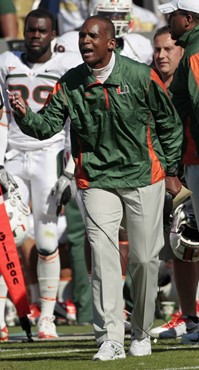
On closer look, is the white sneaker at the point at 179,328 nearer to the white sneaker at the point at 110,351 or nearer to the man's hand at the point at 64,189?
the man's hand at the point at 64,189

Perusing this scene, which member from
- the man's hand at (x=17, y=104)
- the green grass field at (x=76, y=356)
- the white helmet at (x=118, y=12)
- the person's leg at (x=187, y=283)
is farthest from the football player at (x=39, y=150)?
the man's hand at (x=17, y=104)

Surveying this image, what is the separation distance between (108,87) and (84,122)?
226 mm

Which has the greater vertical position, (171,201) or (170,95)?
(170,95)

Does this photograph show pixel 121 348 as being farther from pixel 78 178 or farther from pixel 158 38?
pixel 158 38

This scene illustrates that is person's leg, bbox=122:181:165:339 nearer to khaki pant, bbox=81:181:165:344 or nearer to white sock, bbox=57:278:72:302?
khaki pant, bbox=81:181:165:344

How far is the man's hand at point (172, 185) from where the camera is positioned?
7.60 m

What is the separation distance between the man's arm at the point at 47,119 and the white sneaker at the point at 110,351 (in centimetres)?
115

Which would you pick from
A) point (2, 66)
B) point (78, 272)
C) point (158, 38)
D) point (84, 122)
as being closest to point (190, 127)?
point (84, 122)

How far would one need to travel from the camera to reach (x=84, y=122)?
7.24 metres

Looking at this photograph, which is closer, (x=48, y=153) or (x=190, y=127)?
(x=190, y=127)

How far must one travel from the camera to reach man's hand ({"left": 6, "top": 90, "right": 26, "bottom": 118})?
6980mm

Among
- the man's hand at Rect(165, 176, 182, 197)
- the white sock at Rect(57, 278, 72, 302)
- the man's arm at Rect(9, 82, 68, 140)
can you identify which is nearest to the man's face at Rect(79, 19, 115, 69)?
the man's arm at Rect(9, 82, 68, 140)

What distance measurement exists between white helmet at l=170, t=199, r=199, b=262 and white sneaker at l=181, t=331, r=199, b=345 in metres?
0.46

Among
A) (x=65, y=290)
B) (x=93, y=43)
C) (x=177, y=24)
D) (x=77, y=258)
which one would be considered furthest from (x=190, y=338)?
(x=65, y=290)
